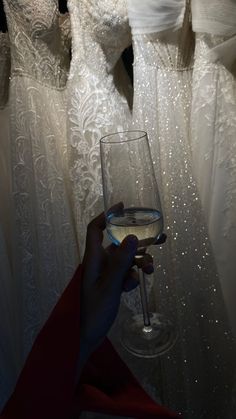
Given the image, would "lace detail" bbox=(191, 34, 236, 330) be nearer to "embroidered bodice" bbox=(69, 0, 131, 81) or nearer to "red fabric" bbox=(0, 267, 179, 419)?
"embroidered bodice" bbox=(69, 0, 131, 81)

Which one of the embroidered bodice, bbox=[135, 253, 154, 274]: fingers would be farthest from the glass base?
the embroidered bodice

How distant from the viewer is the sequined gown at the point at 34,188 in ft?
2.48

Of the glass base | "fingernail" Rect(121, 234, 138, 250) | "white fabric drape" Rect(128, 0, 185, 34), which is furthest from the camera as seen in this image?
"white fabric drape" Rect(128, 0, 185, 34)

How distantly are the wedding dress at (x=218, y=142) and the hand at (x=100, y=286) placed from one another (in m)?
0.25

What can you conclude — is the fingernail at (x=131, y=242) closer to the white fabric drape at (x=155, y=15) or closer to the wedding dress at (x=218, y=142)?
the wedding dress at (x=218, y=142)

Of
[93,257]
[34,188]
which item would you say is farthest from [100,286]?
[34,188]

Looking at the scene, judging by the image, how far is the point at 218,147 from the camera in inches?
30.1

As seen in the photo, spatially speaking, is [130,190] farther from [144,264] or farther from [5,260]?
[5,260]

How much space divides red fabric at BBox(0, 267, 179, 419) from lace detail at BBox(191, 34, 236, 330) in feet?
1.00

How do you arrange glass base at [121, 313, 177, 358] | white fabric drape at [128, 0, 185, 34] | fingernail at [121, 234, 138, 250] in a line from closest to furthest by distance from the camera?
1. fingernail at [121, 234, 138, 250]
2. glass base at [121, 313, 177, 358]
3. white fabric drape at [128, 0, 185, 34]

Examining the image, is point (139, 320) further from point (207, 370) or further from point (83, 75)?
point (83, 75)

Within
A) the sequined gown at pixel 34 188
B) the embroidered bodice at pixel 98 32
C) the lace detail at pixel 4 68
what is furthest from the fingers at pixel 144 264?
Result: the lace detail at pixel 4 68

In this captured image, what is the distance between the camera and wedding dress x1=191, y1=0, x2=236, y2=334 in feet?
2.47

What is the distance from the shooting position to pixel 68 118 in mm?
771
